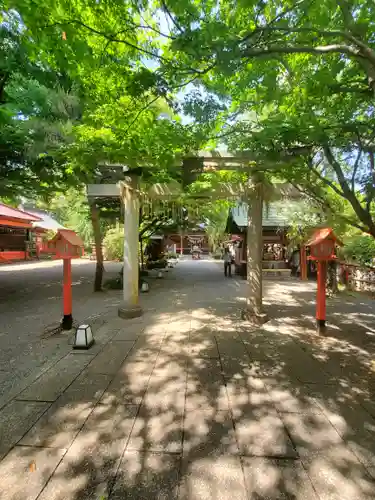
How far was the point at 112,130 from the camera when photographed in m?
5.08

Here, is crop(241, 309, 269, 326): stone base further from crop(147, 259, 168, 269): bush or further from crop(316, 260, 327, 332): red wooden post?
crop(147, 259, 168, 269): bush

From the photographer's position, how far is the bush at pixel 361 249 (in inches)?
410

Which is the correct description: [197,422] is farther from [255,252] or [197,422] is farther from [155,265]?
[155,265]

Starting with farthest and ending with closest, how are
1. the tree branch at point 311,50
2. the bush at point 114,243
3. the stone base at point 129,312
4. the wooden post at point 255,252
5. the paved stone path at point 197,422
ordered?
the bush at point 114,243 < the stone base at point 129,312 < the wooden post at point 255,252 < the tree branch at point 311,50 < the paved stone path at point 197,422

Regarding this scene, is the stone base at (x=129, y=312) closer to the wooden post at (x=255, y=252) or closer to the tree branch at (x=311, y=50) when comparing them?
the wooden post at (x=255, y=252)

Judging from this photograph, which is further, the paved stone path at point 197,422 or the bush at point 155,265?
the bush at point 155,265

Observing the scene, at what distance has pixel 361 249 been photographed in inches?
419

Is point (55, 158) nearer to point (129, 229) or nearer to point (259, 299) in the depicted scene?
point (129, 229)

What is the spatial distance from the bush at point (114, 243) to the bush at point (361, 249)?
20436mm

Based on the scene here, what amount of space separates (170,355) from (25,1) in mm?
4624

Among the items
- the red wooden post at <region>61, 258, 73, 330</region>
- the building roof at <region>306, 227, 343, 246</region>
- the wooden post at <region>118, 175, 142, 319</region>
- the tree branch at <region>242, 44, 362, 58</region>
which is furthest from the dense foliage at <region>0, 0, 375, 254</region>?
the red wooden post at <region>61, 258, 73, 330</region>

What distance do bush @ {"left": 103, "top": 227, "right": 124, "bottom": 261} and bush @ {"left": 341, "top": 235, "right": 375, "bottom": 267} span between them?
2044 cm

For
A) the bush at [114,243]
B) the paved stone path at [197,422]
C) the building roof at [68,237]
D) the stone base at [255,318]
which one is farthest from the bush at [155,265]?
the paved stone path at [197,422]

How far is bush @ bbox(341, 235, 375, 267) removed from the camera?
10.4 m
